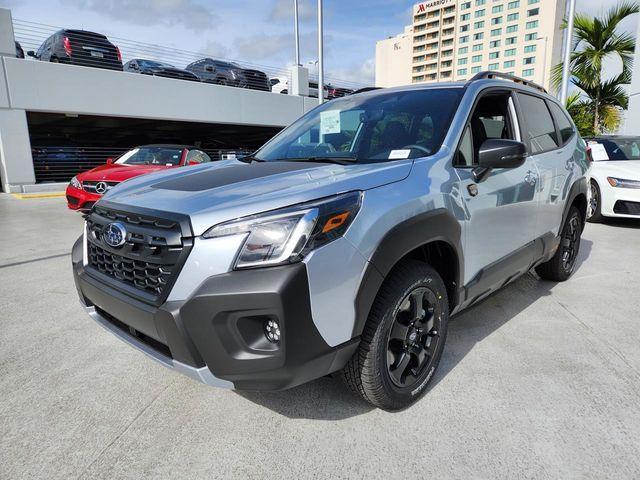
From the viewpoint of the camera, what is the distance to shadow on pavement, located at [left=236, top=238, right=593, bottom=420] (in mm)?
2252

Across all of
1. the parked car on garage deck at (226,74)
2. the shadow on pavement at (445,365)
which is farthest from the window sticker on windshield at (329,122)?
the parked car on garage deck at (226,74)

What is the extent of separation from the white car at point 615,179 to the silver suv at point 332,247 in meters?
4.89

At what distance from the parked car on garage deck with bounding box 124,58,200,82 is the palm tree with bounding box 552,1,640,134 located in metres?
12.6

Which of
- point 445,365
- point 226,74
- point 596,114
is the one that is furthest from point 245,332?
point 226,74

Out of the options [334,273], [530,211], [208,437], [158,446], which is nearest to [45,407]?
[158,446]

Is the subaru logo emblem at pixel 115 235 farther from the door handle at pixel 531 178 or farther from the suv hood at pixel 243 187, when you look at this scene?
the door handle at pixel 531 178

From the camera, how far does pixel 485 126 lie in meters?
2.83

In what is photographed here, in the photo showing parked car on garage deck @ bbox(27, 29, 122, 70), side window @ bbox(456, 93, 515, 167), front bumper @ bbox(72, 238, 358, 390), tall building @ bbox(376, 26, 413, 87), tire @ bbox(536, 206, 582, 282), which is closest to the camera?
front bumper @ bbox(72, 238, 358, 390)

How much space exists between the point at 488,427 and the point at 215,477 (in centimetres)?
128

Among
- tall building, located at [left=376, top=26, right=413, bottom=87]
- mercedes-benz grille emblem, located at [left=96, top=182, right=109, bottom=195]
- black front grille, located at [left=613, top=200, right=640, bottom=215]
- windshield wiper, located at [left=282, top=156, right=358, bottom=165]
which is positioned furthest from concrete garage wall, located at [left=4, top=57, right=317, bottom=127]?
tall building, located at [left=376, top=26, right=413, bottom=87]

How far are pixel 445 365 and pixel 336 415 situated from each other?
33.3 inches

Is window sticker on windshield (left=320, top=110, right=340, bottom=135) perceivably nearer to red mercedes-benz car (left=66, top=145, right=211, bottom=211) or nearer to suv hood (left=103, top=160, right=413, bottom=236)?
suv hood (left=103, top=160, right=413, bottom=236)

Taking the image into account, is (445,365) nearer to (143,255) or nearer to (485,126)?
(485,126)

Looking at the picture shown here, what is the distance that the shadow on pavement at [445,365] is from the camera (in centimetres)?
225
